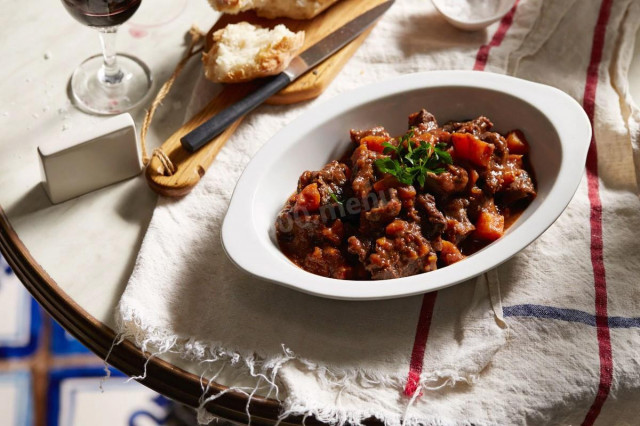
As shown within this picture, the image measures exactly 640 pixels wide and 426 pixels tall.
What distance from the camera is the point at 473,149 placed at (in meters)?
2.38

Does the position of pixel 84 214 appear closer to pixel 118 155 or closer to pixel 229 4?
pixel 118 155

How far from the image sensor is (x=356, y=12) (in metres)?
3.17

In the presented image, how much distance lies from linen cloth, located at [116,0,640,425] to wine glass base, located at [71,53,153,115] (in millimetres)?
488

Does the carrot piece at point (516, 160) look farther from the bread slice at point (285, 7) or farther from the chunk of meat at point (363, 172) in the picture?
the bread slice at point (285, 7)

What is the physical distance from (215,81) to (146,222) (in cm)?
63

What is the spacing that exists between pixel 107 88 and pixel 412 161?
1.36 metres

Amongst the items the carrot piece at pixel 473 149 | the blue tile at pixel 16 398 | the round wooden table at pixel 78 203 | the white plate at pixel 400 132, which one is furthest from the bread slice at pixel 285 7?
the blue tile at pixel 16 398

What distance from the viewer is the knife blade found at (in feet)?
8.82

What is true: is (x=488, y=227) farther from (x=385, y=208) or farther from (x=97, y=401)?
(x=97, y=401)

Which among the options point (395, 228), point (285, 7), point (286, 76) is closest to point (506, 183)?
point (395, 228)

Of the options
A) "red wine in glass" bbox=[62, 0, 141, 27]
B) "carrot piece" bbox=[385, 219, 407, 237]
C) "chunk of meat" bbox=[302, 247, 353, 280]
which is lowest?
"chunk of meat" bbox=[302, 247, 353, 280]

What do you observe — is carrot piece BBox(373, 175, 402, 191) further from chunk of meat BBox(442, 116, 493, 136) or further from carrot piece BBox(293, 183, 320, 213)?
chunk of meat BBox(442, 116, 493, 136)

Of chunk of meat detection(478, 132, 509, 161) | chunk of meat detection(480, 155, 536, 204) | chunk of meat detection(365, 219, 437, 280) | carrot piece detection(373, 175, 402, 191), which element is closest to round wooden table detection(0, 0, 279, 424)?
chunk of meat detection(365, 219, 437, 280)

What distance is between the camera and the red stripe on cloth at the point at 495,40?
10.1 ft
